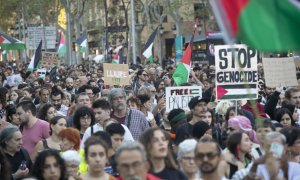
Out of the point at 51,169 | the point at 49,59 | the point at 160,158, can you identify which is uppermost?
the point at 49,59

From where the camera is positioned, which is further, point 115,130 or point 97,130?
point 97,130

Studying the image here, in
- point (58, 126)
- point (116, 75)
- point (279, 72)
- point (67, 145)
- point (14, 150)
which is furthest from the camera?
point (116, 75)

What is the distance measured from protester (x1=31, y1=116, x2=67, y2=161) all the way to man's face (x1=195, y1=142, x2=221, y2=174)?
12.1 feet

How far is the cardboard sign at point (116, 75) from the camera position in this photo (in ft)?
71.5

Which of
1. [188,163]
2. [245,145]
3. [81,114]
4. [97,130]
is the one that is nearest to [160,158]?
[188,163]

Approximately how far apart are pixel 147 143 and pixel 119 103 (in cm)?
482

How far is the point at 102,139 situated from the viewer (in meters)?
10.0

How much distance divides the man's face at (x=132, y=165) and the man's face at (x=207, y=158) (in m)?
0.51

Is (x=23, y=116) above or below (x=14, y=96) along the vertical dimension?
below

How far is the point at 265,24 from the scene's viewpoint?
22.3ft

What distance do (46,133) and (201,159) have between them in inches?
197

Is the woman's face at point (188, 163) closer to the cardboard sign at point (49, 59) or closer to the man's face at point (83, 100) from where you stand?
the man's face at point (83, 100)

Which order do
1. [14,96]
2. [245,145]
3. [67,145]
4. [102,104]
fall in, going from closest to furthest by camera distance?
[245,145]
[67,145]
[102,104]
[14,96]

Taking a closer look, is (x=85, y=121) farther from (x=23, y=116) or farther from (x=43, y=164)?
(x=43, y=164)
